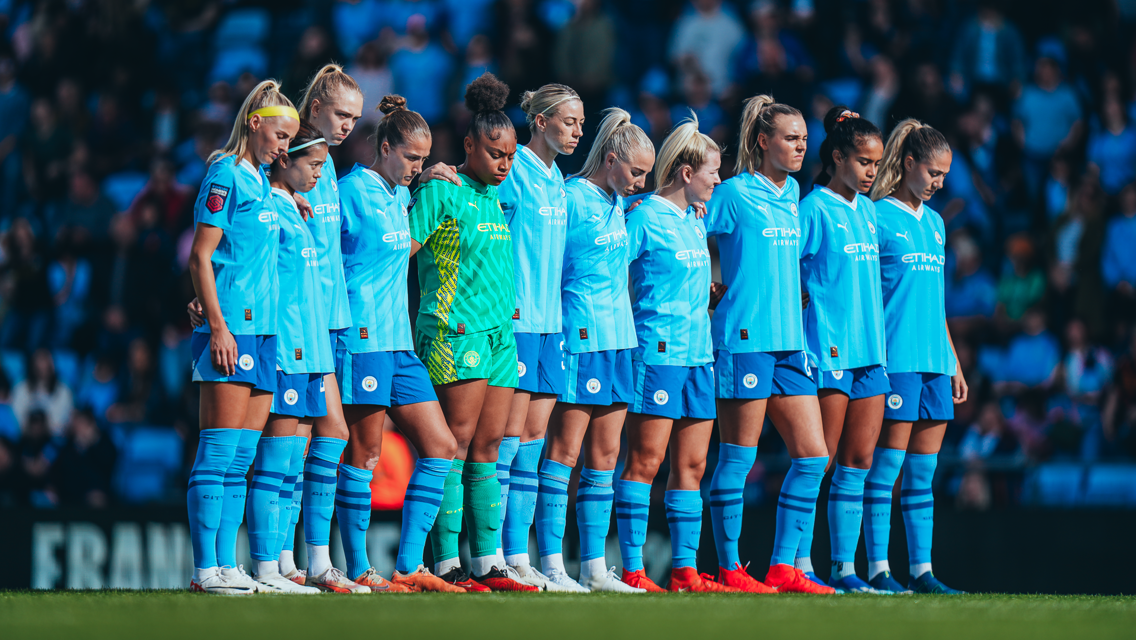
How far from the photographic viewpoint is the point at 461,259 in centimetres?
646

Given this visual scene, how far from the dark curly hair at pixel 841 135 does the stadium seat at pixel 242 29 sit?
10281 millimetres

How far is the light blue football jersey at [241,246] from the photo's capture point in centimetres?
585

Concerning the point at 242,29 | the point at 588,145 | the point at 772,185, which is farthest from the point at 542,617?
the point at 242,29

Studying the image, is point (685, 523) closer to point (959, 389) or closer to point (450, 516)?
point (450, 516)

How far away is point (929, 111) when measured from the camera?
12828mm

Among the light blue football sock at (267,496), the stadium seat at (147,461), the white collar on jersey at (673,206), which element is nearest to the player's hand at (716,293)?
the white collar on jersey at (673,206)

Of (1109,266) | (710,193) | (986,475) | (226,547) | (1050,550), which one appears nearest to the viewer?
(226,547)

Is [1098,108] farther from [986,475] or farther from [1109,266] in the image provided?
[986,475]

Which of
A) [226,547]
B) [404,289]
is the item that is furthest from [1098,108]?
[226,547]

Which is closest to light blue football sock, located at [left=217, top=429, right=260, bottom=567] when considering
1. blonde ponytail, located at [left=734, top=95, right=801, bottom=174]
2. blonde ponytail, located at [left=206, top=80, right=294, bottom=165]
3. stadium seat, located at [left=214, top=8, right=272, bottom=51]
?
blonde ponytail, located at [left=206, top=80, right=294, bottom=165]

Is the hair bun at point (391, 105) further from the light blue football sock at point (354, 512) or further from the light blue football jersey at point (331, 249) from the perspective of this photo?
the light blue football sock at point (354, 512)

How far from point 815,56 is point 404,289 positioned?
8.68 metres

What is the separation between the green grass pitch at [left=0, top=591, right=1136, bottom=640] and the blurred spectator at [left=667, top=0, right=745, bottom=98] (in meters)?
8.87

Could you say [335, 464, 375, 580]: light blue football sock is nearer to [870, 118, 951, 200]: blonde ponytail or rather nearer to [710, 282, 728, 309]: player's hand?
[710, 282, 728, 309]: player's hand
